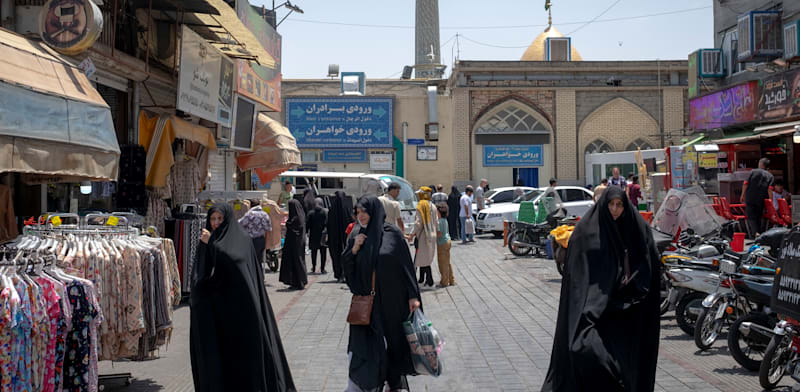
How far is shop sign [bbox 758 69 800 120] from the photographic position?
1548 centimetres

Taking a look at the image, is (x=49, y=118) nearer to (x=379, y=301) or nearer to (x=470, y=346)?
(x=379, y=301)

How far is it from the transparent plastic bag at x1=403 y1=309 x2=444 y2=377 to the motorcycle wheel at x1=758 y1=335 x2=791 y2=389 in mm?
2272

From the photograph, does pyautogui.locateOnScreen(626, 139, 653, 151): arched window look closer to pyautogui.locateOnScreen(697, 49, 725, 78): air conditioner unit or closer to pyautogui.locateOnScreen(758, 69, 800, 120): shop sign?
pyautogui.locateOnScreen(697, 49, 725, 78): air conditioner unit

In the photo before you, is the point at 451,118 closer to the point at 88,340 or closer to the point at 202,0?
the point at 202,0

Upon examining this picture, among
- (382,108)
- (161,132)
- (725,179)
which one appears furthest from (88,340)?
(382,108)

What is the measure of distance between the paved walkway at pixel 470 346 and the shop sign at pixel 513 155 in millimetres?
20828

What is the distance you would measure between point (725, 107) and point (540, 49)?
1596cm

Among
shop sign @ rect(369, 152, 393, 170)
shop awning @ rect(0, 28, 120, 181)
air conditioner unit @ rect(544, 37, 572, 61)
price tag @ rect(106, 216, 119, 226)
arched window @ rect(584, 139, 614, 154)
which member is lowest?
price tag @ rect(106, 216, 119, 226)

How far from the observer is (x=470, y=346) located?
652 cm

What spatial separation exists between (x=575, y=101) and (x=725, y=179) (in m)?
15.3

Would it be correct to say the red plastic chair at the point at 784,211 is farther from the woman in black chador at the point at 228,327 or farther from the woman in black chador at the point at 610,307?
the woman in black chador at the point at 228,327

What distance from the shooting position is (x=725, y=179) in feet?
54.3

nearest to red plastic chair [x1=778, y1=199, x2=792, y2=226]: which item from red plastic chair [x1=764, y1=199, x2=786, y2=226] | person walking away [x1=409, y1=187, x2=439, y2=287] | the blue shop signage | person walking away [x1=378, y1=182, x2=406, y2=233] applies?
red plastic chair [x1=764, y1=199, x2=786, y2=226]

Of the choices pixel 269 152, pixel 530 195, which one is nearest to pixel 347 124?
pixel 530 195
